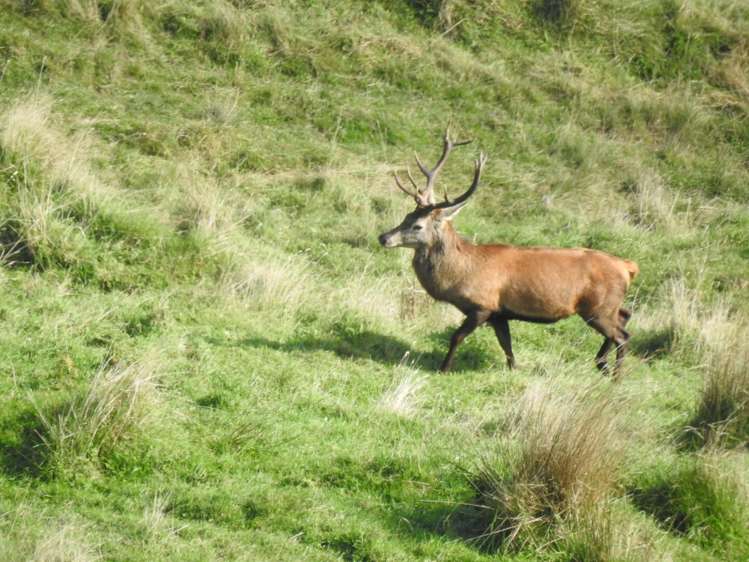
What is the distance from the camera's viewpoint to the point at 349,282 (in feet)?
38.4

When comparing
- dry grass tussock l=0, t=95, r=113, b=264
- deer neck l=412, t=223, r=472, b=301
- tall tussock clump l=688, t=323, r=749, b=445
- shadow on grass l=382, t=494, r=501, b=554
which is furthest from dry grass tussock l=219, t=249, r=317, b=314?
tall tussock clump l=688, t=323, r=749, b=445

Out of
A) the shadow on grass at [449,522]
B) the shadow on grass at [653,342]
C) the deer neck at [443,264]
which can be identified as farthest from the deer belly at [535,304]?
the shadow on grass at [449,522]

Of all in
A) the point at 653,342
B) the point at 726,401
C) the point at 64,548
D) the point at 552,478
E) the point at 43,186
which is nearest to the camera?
the point at 64,548

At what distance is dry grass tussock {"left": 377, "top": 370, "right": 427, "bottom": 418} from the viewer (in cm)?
883

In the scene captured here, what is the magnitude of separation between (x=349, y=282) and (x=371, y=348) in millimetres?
1469

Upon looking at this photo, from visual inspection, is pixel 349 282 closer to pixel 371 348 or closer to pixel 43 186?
pixel 371 348

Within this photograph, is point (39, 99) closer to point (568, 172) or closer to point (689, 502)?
point (568, 172)

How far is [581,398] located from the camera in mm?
7598

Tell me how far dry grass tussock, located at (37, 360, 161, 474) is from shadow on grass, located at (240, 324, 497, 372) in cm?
212

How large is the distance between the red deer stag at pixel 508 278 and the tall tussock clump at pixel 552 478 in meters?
3.14

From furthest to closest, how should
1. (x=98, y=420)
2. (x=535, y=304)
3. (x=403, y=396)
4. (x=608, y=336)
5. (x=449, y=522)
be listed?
(x=608, y=336), (x=535, y=304), (x=403, y=396), (x=98, y=420), (x=449, y=522)

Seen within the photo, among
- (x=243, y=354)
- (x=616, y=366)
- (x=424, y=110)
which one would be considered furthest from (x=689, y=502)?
(x=424, y=110)

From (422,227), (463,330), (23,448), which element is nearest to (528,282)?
(463,330)

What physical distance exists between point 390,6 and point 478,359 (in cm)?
906
